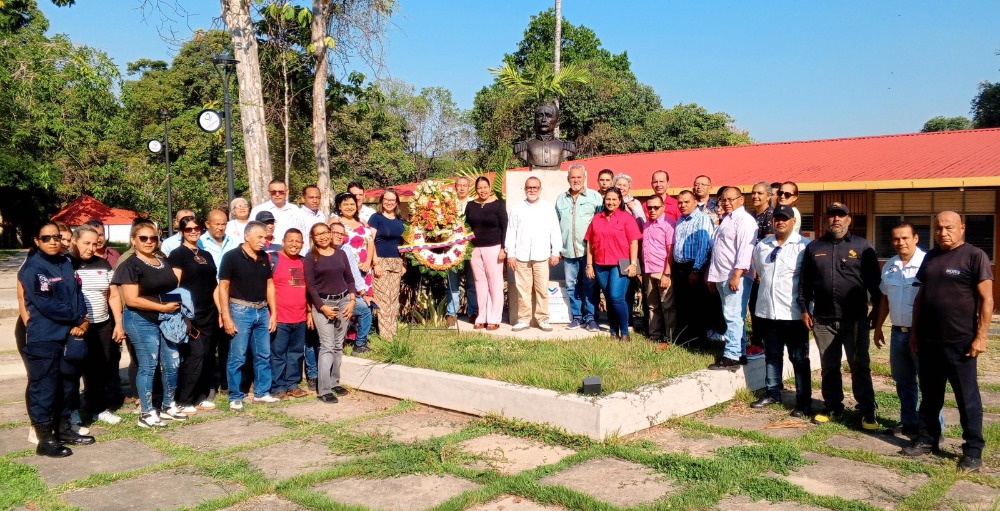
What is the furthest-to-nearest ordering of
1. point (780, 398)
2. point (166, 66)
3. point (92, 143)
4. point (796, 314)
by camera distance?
point (166, 66)
point (92, 143)
point (780, 398)
point (796, 314)

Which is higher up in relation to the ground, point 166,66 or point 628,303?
point 166,66

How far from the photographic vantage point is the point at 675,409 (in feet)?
19.4

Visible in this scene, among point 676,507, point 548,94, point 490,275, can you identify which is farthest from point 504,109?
point 676,507

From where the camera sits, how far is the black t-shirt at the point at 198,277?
614 centimetres

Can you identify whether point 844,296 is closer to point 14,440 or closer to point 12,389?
point 14,440

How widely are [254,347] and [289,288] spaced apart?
60 cm

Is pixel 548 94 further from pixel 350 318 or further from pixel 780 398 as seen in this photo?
pixel 780 398

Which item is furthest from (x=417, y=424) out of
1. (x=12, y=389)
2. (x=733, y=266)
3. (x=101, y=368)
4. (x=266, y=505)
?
(x=12, y=389)

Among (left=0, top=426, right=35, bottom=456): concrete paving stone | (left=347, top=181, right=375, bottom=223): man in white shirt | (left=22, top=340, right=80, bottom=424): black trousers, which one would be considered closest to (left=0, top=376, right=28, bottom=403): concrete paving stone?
(left=0, top=426, right=35, bottom=456): concrete paving stone

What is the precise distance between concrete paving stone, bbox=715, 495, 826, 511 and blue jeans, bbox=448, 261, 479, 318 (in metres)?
5.02

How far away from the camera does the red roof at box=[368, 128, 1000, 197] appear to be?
13703mm

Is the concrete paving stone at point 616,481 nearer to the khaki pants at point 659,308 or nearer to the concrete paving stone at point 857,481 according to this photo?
the concrete paving stone at point 857,481

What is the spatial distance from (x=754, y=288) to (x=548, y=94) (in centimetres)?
632

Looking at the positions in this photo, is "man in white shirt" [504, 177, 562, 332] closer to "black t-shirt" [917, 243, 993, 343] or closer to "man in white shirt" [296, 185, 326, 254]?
"man in white shirt" [296, 185, 326, 254]
